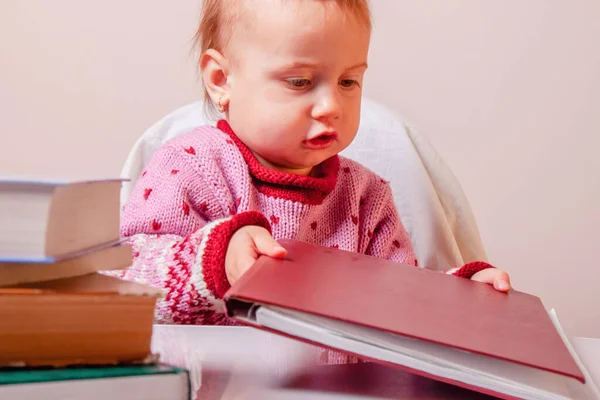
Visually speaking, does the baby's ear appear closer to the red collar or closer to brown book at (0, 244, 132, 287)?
the red collar

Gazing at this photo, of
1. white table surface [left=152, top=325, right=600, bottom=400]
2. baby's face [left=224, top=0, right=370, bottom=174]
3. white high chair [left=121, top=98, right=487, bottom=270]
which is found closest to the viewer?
white table surface [left=152, top=325, right=600, bottom=400]

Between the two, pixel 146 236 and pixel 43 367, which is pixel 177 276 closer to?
pixel 146 236

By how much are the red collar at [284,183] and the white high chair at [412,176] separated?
0.98ft

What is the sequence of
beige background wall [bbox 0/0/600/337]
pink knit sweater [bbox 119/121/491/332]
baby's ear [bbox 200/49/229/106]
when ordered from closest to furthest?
pink knit sweater [bbox 119/121/491/332], baby's ear [bbox 200/49/229/106], beige background wall [bbox 0/0/600/337]

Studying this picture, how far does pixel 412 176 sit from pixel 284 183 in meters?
0.37

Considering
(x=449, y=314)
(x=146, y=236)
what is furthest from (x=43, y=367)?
(x=146, y=236)

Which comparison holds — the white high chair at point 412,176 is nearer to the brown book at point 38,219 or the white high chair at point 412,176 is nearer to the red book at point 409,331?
the red book at point 409,331

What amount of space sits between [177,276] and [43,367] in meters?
0.36

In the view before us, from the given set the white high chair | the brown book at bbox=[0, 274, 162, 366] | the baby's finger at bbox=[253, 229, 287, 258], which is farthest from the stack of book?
the white high chair

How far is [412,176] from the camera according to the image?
1.28 meters

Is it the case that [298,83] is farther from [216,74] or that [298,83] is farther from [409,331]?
[409,331]

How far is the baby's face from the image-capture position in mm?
875

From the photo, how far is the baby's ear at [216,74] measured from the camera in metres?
0.98

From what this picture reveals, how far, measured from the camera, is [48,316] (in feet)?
1.24
